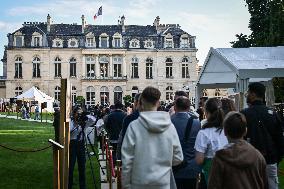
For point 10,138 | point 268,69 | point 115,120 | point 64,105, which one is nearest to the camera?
point 64,105

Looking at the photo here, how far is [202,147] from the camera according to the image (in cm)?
593

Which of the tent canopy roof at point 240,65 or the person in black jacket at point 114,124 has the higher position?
the tent canopy roof at point 240,65

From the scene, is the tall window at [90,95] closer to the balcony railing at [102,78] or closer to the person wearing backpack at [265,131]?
the balcony railing at [102,78]

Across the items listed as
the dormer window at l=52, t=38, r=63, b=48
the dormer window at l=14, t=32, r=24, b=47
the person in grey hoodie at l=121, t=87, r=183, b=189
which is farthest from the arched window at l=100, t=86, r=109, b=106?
the person in grey hoodie at l=121, t=87, r=183, b=189

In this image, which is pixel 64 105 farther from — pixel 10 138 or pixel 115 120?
pixel 10 138

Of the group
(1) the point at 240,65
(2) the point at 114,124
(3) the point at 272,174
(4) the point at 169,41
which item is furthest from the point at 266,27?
(4) the point at 169,41

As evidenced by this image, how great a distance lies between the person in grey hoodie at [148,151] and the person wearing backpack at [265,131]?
5.71 feet

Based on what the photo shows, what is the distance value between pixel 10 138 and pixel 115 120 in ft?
46.0

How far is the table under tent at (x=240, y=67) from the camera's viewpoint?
44.8 feet

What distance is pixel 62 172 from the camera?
7926mm

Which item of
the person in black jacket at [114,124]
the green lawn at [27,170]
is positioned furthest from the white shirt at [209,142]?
the green lawn at [27,170]

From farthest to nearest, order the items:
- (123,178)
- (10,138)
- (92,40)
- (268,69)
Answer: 1. (92,40)
2. (10,138)
3. (268,69)
4. (123,178)

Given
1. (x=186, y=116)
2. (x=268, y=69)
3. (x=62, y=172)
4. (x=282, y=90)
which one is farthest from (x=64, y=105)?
(x=282, y=90)

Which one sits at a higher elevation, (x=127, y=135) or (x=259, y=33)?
(x=259, y=33)
